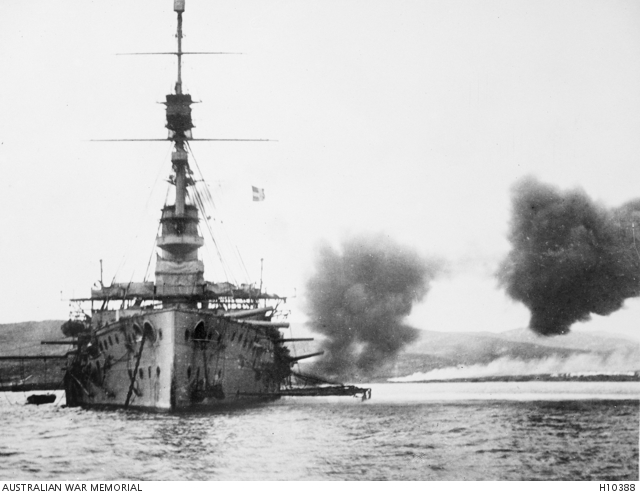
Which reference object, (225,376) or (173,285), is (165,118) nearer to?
(173,285)

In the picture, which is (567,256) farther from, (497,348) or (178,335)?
(178,335)

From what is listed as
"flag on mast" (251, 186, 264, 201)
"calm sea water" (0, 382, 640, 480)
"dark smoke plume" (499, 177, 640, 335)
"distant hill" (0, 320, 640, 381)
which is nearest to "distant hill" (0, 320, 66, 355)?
"distant hill" (0, 320, 640, 381)

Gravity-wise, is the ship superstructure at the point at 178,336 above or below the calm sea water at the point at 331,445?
above

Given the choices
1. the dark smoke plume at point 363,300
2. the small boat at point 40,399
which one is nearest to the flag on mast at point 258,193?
the dark smoke plume at point 363,300

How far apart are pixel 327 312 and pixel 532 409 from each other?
6299 mm

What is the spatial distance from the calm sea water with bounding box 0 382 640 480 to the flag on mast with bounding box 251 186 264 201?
16.7 ft

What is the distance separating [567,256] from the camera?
16969 millimetres

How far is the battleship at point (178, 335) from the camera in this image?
2003cm

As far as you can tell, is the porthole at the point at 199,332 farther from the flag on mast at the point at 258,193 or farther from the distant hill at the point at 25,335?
the flag on mast at the point at 258,193

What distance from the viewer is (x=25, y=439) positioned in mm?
15664

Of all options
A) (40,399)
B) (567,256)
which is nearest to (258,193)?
(567,256)

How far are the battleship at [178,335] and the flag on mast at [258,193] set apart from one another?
3.37 meters

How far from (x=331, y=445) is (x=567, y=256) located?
694cm

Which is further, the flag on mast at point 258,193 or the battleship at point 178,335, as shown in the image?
the battleship at point 178,335
